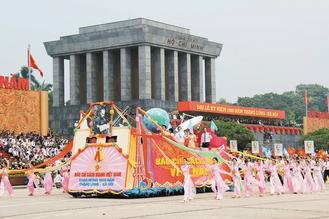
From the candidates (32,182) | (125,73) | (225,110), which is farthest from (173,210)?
(125,73)

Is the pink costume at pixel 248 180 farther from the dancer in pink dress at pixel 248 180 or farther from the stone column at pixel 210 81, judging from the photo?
the stone column at pixel 210 81

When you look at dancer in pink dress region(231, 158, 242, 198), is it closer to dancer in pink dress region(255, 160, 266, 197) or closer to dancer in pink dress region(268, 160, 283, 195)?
dancer in pink dress region(255, 160, 266, 197)

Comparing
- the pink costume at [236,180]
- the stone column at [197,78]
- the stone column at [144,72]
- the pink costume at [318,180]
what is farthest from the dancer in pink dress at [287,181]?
the stone column at [197,78]

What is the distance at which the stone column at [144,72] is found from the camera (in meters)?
75.9

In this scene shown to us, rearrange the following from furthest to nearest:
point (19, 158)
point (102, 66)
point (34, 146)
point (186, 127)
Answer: point (102, 66), point (34, 146), point (19, 158), point (186, 127)

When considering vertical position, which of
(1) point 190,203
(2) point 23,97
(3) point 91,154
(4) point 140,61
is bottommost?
(1) point 190,203

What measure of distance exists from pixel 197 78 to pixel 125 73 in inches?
522

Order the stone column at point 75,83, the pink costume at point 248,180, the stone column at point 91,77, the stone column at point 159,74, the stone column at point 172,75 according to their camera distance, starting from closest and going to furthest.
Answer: the pink costume at point 248,180
the stone column at point 159,74
the stone column at point 172,75
the stone column at point 91,77
the stone column at point 75,83

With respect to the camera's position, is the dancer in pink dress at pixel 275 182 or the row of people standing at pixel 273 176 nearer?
the row of people standing at pixel 273 176

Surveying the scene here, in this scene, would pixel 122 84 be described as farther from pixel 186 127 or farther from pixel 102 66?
pixel 186 127

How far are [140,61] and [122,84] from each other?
4.41 m

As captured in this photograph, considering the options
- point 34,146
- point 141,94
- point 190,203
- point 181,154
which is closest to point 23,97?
point 34,146

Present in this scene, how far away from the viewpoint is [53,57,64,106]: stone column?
85.4 meters

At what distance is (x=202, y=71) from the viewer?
8856 centimetres
